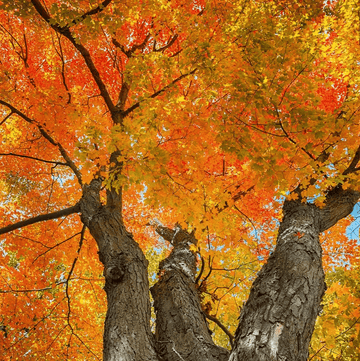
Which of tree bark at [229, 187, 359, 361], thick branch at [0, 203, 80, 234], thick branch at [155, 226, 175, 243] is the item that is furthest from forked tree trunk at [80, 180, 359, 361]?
thick branch at [155, 226, 175, 243]

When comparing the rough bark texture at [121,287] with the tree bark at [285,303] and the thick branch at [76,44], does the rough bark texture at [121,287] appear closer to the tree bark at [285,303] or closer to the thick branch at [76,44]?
the tree bark at [285,303]

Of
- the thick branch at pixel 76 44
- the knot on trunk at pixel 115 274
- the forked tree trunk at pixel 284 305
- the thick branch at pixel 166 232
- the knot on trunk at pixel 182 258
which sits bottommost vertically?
the forked tree trunk at pixel 284 305

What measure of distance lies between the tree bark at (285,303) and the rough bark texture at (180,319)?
1.50 ft

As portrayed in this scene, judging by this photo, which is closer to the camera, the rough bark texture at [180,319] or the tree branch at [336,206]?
the rough bark texture at [180,319]

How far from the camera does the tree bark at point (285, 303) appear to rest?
2242 mm

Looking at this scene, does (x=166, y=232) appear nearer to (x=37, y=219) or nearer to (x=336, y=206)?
(x=37, y=219)

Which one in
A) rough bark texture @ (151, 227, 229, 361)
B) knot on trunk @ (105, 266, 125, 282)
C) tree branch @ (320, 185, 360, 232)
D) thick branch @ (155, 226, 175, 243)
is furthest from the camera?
thick branch @ (155, 226, 175, 243)

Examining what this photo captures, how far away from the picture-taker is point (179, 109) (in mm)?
4738

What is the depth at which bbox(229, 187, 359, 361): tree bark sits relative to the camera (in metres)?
2.24

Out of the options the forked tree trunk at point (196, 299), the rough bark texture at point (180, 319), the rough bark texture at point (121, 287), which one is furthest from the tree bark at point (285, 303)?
the rough bark texture at point (121, 287)

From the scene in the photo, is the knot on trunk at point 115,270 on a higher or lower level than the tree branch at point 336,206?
lower

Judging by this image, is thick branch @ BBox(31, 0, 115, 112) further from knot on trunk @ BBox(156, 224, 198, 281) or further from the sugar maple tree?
knot on trunk @ BBox(156, 224, 198, 281)

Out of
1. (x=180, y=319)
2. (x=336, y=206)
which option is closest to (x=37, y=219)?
(x=180, y=319)

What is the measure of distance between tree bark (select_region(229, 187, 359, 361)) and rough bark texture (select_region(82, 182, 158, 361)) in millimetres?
923
